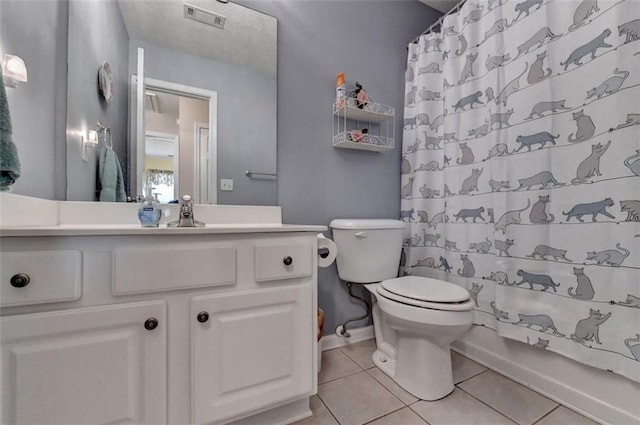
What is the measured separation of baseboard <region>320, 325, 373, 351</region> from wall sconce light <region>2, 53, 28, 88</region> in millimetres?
1617

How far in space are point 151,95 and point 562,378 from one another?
7.16 feet

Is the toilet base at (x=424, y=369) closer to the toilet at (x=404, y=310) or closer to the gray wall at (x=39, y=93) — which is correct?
the toilet at (x=404, y=310)

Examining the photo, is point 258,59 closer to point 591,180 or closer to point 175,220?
point 175,220

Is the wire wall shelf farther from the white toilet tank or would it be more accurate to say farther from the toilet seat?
the toilet seat

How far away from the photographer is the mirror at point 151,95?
84 cm

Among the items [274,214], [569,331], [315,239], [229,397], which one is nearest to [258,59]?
[274,214]

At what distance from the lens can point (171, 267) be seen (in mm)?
772

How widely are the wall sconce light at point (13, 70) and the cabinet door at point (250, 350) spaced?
2.49 ft

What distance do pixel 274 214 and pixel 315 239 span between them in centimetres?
43

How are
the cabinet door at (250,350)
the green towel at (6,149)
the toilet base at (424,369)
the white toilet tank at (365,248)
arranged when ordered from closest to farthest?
the green towel at (6,149)
the cabinet door at (250,350)
the toilet base at (424,369)
the white toilet tank at (365,248)

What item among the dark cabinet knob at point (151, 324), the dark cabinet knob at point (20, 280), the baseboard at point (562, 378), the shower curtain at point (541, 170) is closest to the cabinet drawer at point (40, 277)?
the dark cabinet knob at point (20, 280)

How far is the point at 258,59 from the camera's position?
138 cm

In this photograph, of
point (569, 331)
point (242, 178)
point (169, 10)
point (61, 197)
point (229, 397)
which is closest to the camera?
point (229, 397)

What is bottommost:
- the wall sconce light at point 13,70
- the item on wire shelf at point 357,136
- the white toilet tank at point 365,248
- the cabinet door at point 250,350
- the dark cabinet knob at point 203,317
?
the cabinet door at point 250,350
